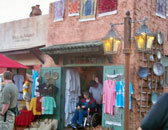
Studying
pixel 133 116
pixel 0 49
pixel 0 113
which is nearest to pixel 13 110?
pixel 0 113

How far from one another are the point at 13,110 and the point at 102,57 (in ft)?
11.6

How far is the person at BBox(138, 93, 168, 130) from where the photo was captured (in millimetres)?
1784

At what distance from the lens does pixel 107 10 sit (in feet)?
26.9

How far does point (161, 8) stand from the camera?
8672 mm

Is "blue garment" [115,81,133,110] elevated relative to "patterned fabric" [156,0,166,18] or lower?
lower

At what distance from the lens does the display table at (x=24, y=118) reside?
8992mm

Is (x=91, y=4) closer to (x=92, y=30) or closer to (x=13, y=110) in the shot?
(x=92, y=30)

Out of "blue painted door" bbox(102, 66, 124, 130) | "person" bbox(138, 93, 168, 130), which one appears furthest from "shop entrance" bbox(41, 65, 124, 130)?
"person" bbox(138, 93, 168, 130)

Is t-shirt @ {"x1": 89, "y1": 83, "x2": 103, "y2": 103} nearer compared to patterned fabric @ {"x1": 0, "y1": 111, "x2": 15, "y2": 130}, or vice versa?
patterned fabric @ {"x1": 0, "y1": 111, "x2": 15, "y2": 130}

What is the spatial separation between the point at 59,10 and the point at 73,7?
76 cm

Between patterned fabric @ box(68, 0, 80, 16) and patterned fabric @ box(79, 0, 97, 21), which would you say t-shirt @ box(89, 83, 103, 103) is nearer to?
patterned fabric @ box(79, 0, 97, 21)

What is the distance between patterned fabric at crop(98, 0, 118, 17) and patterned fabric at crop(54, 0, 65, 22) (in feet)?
5.89

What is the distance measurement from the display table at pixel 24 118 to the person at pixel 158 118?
7681 mm

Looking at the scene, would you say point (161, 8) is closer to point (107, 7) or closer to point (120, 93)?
point (107, 7)
